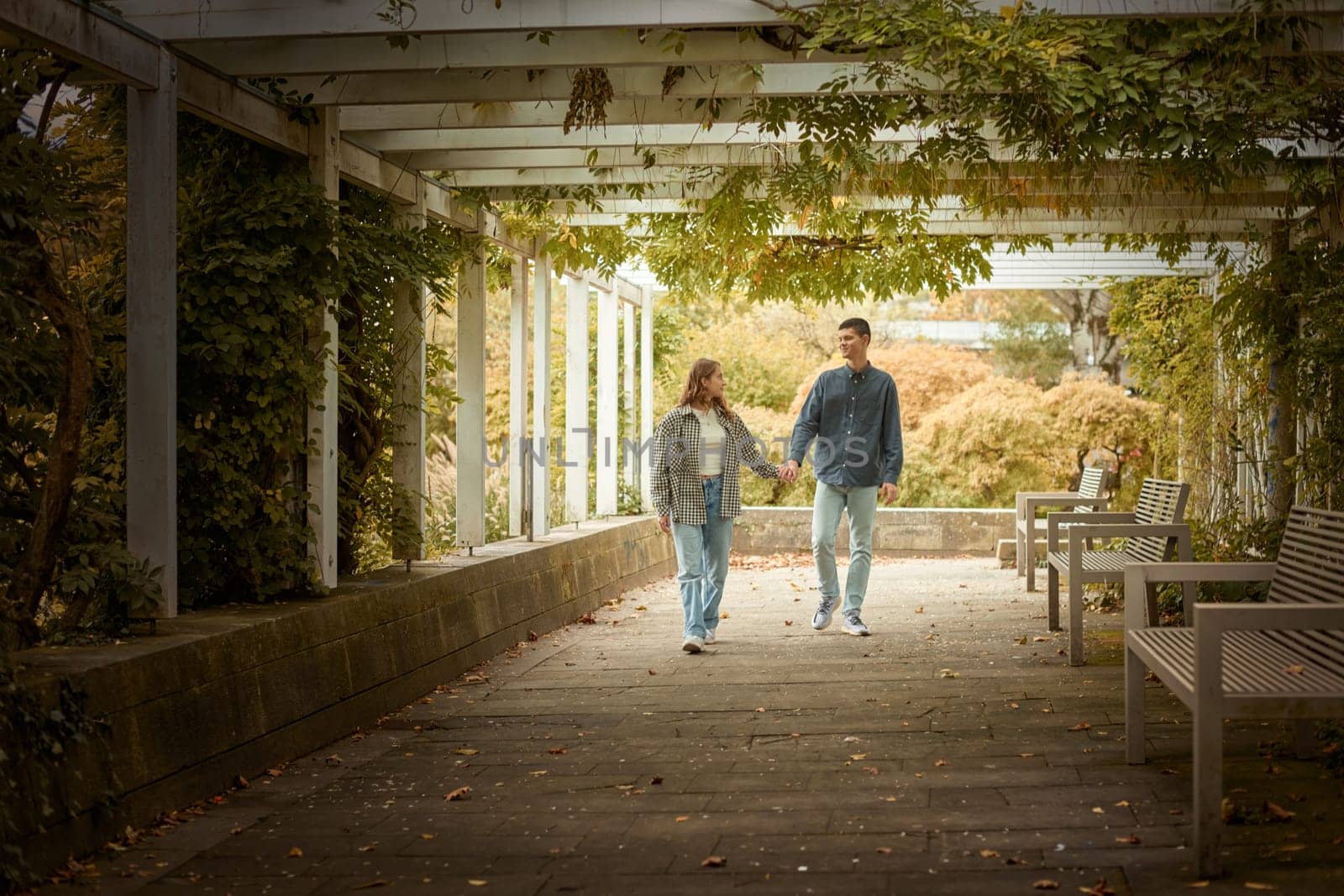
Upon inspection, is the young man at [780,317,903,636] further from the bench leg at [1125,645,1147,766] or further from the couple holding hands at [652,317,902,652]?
the bench leg at [1125,645,1147,766]

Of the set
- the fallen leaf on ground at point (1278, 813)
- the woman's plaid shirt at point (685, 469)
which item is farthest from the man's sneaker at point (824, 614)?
the fallen leaf on ground at point (1278, 813)

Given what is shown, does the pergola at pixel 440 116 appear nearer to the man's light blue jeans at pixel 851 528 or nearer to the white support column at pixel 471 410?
the white support column at pixel 471 410

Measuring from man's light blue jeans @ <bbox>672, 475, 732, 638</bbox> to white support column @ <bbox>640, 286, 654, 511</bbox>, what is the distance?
646 centimetres

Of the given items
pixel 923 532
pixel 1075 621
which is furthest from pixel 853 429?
pixel 923 532

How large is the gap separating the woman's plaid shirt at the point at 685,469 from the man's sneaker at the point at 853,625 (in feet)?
3.64

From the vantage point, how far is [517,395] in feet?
36.3

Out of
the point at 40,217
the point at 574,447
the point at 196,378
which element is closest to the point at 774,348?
the point at 574,447

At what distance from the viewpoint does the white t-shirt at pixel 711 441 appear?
874 centimetres

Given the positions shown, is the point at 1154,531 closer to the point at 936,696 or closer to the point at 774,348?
the point at 936,696

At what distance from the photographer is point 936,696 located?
699cm

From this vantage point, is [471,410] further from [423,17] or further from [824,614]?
[423,17]

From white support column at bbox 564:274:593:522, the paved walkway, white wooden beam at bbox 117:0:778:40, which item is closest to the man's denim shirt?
the paved walkway

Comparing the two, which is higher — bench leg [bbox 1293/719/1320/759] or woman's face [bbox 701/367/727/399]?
woman's face [bbox 701/367/727/399]

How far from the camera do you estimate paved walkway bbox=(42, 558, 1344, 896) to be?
4.18 m
